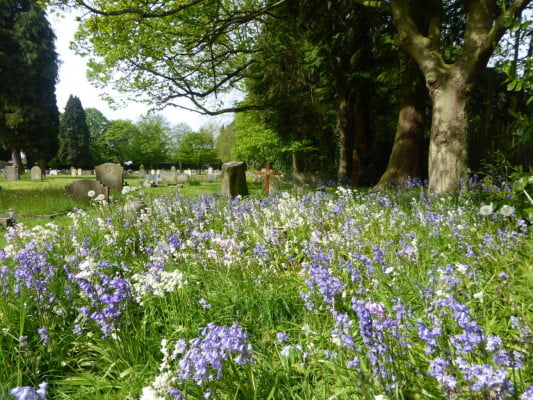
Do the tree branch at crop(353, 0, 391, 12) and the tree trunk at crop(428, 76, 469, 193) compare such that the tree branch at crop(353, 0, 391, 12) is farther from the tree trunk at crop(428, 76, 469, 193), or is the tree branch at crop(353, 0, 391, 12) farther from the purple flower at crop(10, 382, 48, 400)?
the purple flower at crop(10, 382, 48, 400)

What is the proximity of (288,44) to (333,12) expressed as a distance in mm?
4684

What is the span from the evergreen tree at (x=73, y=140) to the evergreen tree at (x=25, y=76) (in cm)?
2052

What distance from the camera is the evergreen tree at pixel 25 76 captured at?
3394 centimetres

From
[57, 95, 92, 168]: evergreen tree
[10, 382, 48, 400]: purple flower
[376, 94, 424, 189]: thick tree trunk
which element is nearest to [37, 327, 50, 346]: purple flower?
[10, 382, 48, 400]: purple flower

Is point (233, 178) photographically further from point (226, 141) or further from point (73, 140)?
point (73, 140)

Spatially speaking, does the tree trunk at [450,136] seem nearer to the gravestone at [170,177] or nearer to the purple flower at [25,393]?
the purple flower at [25,393]

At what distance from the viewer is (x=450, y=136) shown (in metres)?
7.33


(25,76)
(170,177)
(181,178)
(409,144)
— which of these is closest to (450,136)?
(409,144)

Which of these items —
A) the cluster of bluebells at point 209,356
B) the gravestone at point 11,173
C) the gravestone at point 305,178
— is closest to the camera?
the cluster of bluebells at point 209,356

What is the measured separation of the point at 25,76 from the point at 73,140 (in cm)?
2528

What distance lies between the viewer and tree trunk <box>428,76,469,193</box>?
727 centimetres

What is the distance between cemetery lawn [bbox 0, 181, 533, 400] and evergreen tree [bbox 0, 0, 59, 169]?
3819cm

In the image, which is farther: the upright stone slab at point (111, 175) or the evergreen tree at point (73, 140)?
the evergreen tree at point (73, 140)

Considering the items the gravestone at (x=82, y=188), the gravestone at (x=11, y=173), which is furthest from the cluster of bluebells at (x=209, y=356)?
the gravestone at (x=11, y=173)
